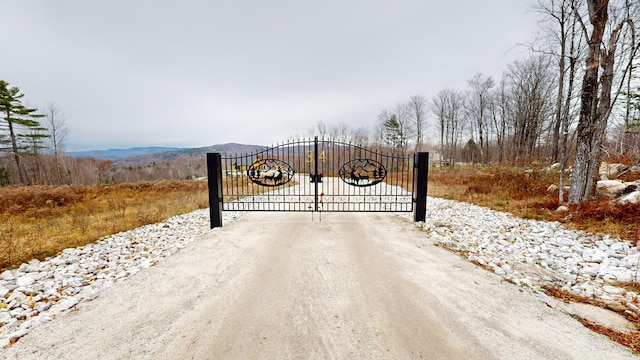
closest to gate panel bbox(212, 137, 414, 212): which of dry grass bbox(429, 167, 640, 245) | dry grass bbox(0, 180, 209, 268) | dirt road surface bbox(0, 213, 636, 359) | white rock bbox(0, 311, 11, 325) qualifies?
dirt road surface bbox(0, 213, 636, 359)

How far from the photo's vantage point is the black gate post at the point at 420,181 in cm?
613

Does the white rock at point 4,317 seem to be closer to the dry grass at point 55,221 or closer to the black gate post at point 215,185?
the dry grass at point 55,221

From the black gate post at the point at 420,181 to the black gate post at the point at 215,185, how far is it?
525cm

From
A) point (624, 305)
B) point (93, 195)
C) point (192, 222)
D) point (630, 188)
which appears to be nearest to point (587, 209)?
point (630, 188)

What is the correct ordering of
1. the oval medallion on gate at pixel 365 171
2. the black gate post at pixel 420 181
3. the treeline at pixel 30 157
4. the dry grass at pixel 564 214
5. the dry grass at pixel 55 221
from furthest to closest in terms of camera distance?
the treeline at pixel 30 157
the oval medallion on gate at pixel 365 171
the black gate post at pixel 420 181
the dry grass at pixel 55 221
the dry grass at pixel 564 214

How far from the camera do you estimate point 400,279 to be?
3615 millimetres

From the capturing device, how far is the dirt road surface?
7.42 feet

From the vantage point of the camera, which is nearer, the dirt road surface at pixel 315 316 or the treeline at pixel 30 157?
the dirt road surface at pixel 315 316

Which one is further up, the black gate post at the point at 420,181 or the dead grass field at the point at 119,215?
the black gate post at the point at 420,181

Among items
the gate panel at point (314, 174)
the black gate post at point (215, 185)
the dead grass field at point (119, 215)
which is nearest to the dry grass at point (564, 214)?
the dead grass field at point (119, 215)

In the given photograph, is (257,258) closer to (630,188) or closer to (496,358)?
(496,358)

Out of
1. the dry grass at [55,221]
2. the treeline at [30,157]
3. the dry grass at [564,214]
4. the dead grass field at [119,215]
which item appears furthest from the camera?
the treeline at [30,157]

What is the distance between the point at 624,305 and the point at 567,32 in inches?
371

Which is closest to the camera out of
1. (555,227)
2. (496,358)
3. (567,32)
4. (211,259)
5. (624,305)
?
(496,358)
